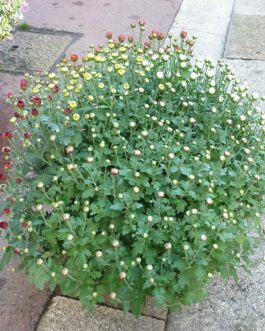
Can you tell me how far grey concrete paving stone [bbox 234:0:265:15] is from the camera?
6.19 meters

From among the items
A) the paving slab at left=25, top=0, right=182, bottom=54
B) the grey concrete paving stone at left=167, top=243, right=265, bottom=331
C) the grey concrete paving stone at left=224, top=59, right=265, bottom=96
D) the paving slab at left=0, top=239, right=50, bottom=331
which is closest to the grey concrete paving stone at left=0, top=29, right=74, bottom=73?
the paving slab at left=25, top=0, right=182, bottom=54

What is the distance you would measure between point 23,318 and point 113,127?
3.73ft

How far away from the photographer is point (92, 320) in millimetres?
2436

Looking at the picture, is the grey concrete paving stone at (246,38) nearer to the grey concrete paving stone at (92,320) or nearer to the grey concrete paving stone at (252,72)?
the grey concrete paving stone at (252,72)

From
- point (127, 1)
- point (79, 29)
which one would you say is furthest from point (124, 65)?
point (127, 1)

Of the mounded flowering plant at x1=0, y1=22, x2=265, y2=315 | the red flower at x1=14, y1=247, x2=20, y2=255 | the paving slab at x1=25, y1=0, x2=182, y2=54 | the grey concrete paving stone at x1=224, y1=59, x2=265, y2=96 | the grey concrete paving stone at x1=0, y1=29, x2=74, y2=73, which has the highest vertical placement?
the mounded flowering plant at x1=0, y1=22, x2=265, y2=315

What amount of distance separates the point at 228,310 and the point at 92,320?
0.75 m

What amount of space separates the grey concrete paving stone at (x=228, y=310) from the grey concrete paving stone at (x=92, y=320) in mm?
144

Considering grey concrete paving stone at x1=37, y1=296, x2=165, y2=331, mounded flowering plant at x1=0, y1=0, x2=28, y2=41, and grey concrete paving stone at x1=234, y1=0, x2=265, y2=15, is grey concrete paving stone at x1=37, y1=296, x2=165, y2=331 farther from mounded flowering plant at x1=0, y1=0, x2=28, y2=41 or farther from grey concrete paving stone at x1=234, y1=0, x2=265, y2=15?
grey concrete paving stone at x1=234, y1=0, x2=265, y2=15

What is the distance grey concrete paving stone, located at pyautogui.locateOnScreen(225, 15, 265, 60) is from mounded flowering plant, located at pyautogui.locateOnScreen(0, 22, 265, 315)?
2830 mm

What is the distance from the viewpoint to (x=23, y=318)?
247 centimetres

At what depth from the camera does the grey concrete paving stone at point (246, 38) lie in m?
5.22

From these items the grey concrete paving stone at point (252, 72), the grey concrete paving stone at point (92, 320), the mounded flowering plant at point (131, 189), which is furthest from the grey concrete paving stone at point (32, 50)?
the grey concrete paving stone at point (92, 320)

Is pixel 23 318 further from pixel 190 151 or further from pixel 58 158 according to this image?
pixel 190 151
